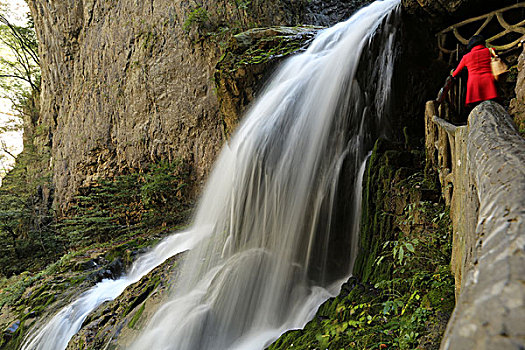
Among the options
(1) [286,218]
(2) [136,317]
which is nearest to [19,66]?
(2) [136,317]

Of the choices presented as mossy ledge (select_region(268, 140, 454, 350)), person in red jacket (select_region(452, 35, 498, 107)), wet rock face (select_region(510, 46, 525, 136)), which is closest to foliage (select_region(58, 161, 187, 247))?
mossy ledge (select_region(268, 140, 454, 350))

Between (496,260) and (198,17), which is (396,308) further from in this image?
(198,17)

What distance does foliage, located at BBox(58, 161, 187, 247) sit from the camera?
9992 mm

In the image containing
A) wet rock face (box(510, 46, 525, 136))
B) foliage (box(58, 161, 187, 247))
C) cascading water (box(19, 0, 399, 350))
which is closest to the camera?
wet rock face (box(510, 46, 525, 136))

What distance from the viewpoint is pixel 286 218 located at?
4.48 m

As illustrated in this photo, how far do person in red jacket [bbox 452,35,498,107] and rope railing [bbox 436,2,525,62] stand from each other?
2220 mm

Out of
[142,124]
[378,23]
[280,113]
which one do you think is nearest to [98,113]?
[142,124]

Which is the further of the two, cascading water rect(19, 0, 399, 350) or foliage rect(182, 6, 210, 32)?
foliage rect(182, 6, 210, 32)

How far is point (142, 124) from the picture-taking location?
11266mm

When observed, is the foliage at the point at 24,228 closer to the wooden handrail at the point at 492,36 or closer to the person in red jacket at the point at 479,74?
the person in red jacket at the point at 479,74

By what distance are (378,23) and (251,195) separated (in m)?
4.12

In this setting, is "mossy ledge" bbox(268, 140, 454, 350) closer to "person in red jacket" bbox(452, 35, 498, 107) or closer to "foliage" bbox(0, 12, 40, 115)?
"person in red jacket" bbox(452, 35, 498, 107)

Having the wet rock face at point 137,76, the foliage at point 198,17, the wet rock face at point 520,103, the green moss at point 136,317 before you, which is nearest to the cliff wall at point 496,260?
the wet rock face at point 520,103

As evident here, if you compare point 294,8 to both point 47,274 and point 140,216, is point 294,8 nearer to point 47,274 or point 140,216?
point 140,216
